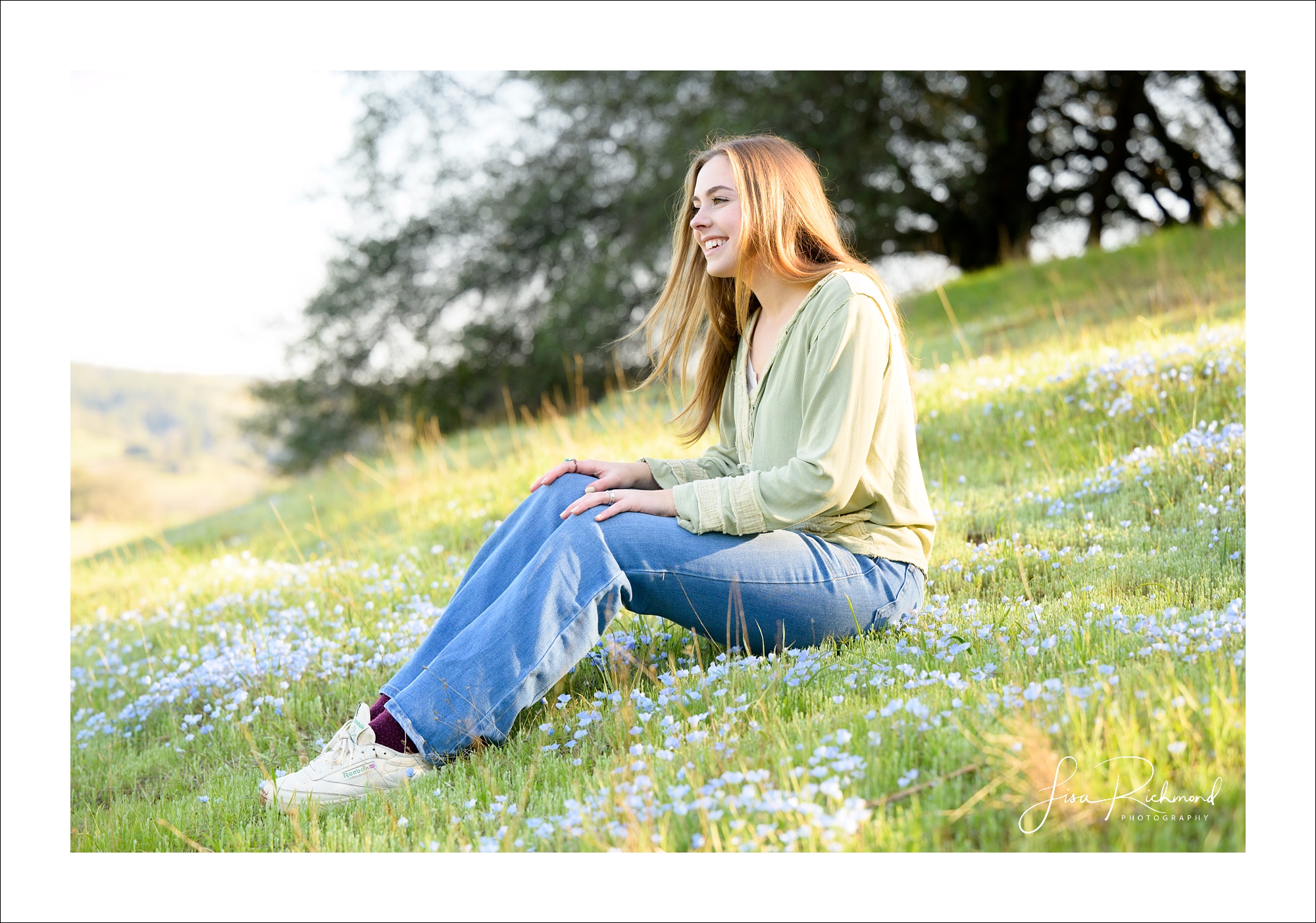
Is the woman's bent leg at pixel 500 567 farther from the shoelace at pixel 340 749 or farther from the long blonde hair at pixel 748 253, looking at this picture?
the long blonde hair at pixel 748 253

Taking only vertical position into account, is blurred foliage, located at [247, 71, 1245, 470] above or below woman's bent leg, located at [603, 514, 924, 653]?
above

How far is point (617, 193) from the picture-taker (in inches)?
562

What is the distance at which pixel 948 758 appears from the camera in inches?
92.2

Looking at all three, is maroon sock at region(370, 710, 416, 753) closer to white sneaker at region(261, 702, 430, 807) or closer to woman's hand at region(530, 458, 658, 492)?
white sneaker at region(261, 702, 430, 807)

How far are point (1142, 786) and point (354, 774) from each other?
2.11 metres

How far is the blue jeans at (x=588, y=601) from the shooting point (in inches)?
106

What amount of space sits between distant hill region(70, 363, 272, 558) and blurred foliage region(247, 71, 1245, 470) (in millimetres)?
6515

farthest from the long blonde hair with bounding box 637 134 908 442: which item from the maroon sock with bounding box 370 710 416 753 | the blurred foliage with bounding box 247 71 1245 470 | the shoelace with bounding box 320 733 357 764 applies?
the blurred foliage with bounding box 247 71 1245 470

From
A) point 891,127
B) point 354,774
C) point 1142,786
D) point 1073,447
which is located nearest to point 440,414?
point 891,127

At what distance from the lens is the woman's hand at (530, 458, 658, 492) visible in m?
3.15

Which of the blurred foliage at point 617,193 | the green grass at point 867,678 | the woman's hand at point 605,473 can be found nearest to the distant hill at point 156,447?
the blurred foliage at point 617,193

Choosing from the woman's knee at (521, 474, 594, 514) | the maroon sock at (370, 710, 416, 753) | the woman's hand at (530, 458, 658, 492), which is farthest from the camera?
the woman's hand at (530, 458, 658, 492)
